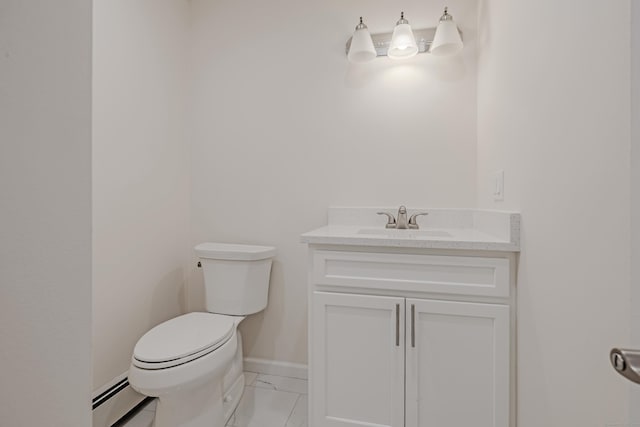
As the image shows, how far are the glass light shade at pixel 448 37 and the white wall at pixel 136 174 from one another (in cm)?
154

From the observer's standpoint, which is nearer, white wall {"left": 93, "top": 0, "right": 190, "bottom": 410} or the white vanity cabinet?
the white vanity cabinet

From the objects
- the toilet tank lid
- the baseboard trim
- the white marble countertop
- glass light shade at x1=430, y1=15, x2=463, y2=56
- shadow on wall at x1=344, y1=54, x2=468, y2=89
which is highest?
glass light shade at x1=430, y1=15, x2=463, y2=56

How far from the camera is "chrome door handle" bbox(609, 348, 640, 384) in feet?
1.11

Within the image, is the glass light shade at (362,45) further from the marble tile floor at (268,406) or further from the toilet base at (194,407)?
the marble tile floor at (268,406)

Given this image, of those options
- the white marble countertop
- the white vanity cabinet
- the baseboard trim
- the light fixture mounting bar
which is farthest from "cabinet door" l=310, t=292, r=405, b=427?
the light fixture mounting bar

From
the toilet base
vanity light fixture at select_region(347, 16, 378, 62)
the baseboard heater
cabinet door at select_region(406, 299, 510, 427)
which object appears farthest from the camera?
vanity light fixture at select_region(347, 16, 378, 62)

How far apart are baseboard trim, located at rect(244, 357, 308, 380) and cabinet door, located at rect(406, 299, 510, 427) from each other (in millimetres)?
802

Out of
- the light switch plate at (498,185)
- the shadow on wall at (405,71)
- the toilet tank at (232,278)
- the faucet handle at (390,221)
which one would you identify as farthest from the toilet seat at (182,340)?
the shadow on wall at (405,71)

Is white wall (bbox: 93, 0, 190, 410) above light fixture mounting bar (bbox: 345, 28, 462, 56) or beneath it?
beneath

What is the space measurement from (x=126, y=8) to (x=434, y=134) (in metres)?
1.73

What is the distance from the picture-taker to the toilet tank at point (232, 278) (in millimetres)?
1652

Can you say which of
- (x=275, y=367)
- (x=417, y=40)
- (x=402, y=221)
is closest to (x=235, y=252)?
(x=275, y=367)

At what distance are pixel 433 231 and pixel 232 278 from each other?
1093 millimetres

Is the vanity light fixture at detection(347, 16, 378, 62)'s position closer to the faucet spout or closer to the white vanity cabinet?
the faucet spout
